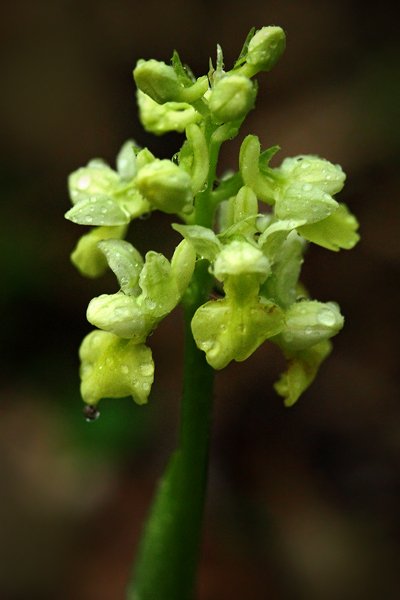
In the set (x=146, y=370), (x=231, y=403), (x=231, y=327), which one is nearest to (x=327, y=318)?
(x=231, y=327)

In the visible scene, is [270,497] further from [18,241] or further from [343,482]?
[18,241]

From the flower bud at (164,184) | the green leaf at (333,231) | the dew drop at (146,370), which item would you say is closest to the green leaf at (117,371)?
the dew drop at (146,370)

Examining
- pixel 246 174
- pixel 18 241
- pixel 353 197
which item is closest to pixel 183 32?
pixel 353 197

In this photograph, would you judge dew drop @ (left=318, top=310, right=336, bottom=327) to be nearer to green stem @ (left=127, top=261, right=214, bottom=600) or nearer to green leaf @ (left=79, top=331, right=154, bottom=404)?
green stem @ (left=127, top=261, right=214, bottom=600)

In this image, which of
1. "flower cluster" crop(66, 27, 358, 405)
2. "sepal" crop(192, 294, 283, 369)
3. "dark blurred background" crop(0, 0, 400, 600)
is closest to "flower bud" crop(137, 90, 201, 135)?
"flower cluster" crop(66, 27, 358, 405)

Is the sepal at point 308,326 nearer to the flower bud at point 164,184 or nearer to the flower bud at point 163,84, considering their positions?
the flower bud at point 164,184

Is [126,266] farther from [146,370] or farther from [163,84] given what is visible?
[163,84]

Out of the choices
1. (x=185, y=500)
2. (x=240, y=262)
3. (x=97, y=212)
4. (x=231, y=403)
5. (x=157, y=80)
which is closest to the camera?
(x=240, y=262)
